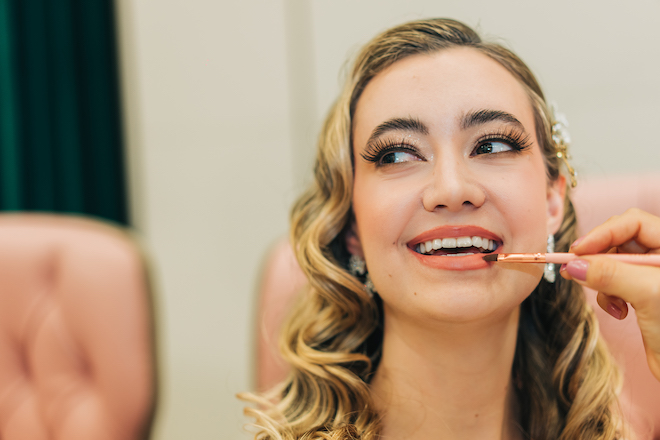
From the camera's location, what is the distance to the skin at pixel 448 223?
2.19 ft

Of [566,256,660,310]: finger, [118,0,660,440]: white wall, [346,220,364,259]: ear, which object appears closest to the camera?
[566,256,660,310]: finger

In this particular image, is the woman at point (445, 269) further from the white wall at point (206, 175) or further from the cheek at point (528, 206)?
the white wall at point (206, 175)

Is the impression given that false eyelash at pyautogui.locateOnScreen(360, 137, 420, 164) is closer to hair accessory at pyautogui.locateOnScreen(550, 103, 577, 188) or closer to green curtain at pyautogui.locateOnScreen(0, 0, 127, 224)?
hair accessory at pyautogui.locateOnScreen(550, 103, 577, 188)

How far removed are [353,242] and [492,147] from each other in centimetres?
29

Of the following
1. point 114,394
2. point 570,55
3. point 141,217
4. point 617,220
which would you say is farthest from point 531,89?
point 141,217

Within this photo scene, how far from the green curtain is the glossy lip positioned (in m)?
1.28

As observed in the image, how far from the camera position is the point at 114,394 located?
1.01 metres

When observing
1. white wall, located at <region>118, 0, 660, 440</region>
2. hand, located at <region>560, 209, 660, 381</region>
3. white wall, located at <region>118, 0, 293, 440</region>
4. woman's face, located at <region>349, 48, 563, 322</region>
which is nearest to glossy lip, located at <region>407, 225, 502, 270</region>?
woman's face, located at <region>349, 48, 563, 322</region>

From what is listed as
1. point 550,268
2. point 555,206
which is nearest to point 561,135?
Result: point 555,206

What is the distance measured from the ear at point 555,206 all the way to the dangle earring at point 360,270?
30cm

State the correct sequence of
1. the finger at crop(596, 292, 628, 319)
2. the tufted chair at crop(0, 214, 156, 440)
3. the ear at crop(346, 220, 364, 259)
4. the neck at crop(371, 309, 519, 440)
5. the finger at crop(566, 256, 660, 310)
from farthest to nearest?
the tufted chair at crop(0, 214, 156, 440)
the ear at crop(346, 220, 364, 259)
the neck at crop(371, 309, 519, 440)
the finger at crop(596, 292, 628, 319)
the finger at crop(566, 256, 660, 310)

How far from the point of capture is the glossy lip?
2.17 ft

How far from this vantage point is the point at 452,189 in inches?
25.6

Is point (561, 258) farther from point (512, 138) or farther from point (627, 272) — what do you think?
point (512, 138)
